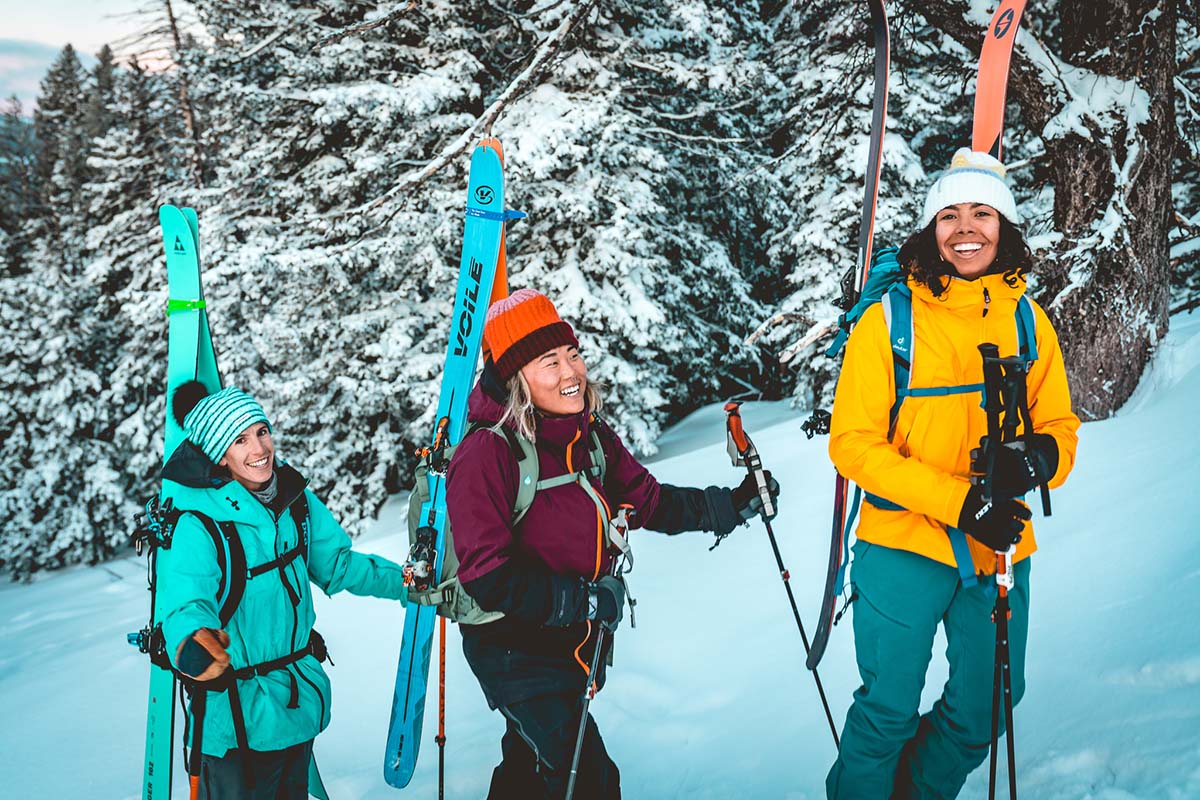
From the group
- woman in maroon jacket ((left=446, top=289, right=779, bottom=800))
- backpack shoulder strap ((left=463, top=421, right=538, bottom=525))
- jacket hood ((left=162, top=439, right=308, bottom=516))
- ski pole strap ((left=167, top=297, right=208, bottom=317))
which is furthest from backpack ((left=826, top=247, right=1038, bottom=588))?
ski pole strap ((left=167, top=297, right=208, bottom=317))

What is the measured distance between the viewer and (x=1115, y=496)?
4.19m

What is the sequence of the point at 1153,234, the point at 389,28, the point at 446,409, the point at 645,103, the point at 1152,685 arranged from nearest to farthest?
the point at 1152,685, the point at 446,409, the point at 1153,234, the point at 389,28, the point at 645,103

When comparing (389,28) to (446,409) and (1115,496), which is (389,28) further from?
(1115,496)

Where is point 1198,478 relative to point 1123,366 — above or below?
below

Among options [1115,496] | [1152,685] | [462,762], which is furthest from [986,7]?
[462,762]

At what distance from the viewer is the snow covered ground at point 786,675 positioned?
259cm

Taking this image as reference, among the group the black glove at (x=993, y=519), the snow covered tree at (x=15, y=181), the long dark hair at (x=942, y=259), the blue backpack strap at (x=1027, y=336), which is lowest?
the black glove at (x=993, y=519)

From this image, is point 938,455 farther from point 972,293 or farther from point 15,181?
point 15,181

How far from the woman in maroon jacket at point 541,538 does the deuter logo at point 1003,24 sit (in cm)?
321

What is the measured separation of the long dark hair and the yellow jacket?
31 mm

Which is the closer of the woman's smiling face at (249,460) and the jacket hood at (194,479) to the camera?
the jacket hood at (194,479)

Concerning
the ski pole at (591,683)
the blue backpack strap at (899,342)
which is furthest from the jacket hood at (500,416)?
the blue backpack strap at (899,342)

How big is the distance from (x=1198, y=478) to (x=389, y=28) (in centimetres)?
1169

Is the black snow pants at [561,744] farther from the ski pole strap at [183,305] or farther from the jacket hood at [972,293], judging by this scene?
the ski pole strap at [183,305]
